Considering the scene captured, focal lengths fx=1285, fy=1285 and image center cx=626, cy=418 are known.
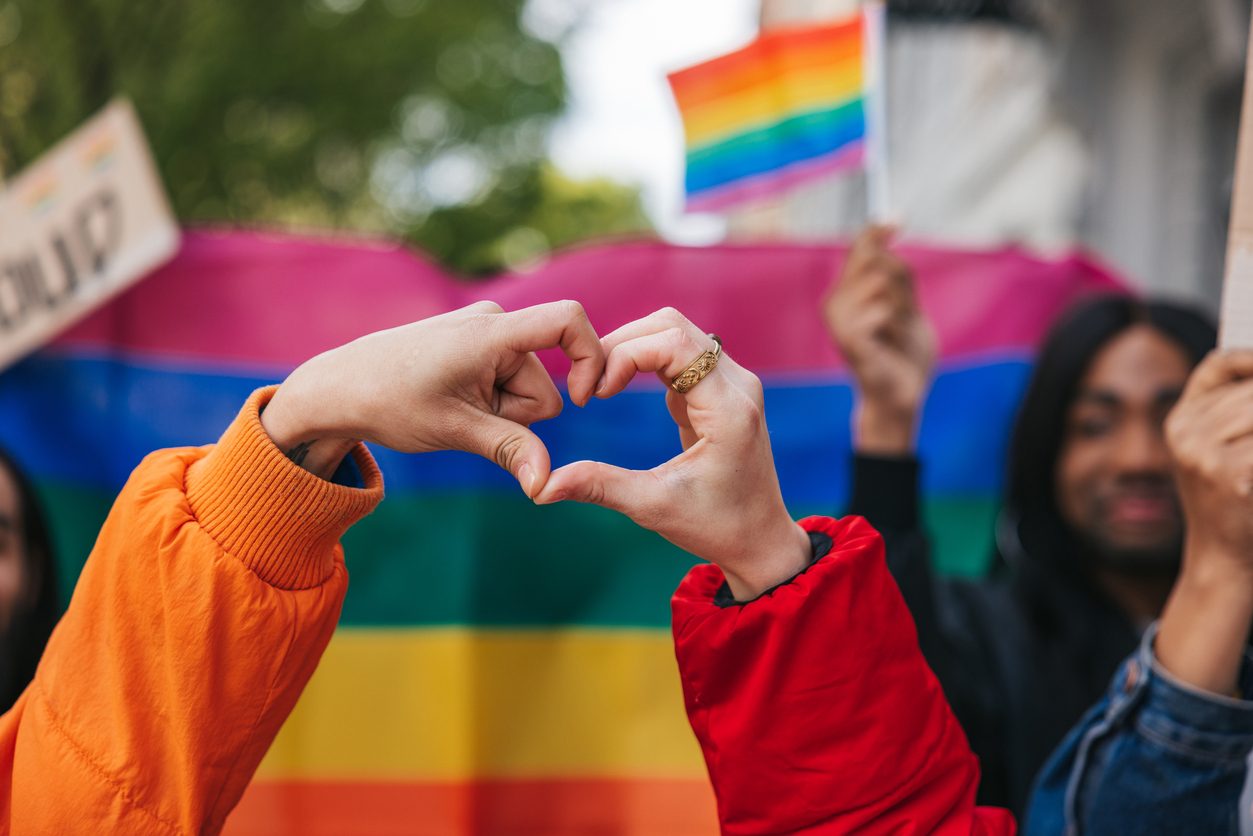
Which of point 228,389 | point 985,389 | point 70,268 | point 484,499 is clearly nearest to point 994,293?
point 985,389

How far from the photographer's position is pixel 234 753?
1.30 meters

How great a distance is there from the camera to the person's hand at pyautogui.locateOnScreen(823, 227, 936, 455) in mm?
2326

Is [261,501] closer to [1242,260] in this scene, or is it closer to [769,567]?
[769,567]

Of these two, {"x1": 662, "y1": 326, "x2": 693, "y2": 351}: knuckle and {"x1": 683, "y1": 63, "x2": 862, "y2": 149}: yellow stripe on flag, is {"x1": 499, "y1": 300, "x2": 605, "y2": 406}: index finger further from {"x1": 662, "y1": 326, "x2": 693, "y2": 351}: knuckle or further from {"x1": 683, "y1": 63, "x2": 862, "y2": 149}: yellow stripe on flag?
{"x1": 683, "y1": 63, "x2": 862, "y2": 149}: yellow stripe on flag

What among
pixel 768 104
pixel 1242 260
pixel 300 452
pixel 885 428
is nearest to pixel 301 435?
pixel 300 452

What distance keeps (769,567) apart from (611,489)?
0.20m

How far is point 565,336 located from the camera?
121 centimetres

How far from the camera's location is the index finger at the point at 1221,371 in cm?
165

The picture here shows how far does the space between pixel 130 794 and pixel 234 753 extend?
105mm

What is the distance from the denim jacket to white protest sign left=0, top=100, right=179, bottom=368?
1.96 metres

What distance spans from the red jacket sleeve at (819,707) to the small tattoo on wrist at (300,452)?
16.2 inches

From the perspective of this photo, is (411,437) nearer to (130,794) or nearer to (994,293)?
(130,794)

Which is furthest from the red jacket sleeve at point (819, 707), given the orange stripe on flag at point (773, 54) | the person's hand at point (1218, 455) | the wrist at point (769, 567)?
the orange stripe on flag at point (773, 54)

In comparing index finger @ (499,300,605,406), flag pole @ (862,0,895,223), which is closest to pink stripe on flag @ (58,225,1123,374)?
flag pole @ (862,0,895,223)
